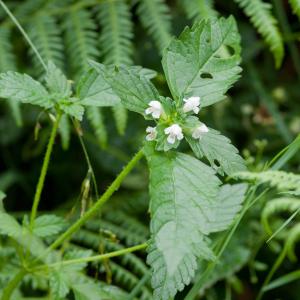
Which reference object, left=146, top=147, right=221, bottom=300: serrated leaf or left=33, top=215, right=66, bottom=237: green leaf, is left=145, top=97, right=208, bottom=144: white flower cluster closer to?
left=146, top=147, right=221, bottom=300: serrated leaf

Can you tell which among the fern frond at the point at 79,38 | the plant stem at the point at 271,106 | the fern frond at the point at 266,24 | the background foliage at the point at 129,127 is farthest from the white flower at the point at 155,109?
the plant stem at the point at 271,106

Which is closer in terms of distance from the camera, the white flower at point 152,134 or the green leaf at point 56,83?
the white flower at point 152,134

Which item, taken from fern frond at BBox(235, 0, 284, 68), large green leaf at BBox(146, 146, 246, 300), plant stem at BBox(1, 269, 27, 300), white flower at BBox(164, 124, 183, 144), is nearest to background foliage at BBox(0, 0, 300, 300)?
fern frond at BBox(235, 0, 284, 68)

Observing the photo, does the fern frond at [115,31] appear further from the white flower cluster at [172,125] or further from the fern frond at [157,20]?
the white flower cluster at [172,125]

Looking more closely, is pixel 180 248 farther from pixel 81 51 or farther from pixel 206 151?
pixel 81 51

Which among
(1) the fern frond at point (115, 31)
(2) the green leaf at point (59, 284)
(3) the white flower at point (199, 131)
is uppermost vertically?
(3) the white flower at point (199, 131)
